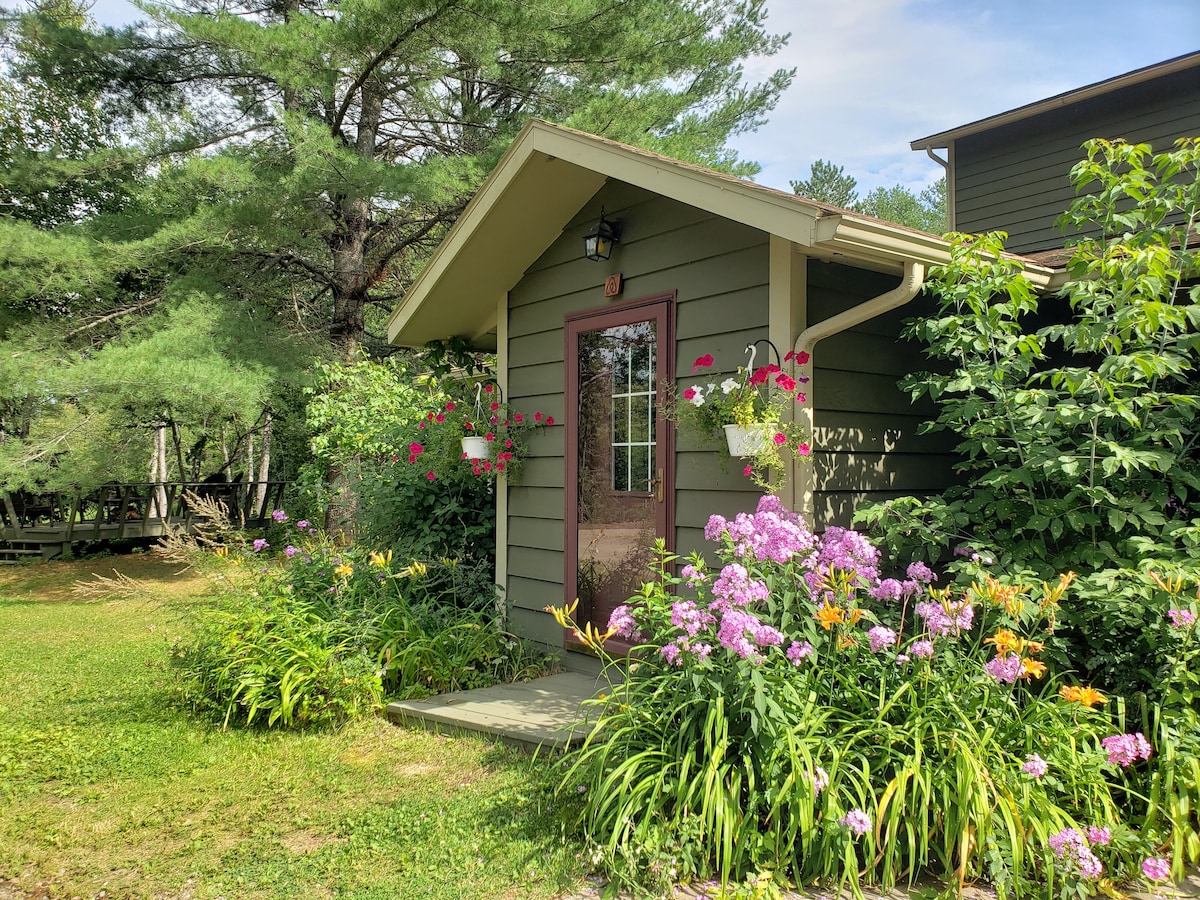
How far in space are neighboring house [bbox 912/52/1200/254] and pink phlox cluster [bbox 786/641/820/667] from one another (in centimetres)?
627

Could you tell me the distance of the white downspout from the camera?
11.5ft

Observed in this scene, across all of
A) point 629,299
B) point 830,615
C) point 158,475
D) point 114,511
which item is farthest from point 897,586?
point 158,475

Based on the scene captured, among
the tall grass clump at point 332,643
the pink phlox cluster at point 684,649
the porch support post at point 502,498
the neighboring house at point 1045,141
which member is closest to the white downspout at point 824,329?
the pink phlox cluster at point 684,649

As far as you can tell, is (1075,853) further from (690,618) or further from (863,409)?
(863,409)

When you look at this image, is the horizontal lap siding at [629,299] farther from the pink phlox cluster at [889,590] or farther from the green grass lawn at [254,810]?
the green grass lawn at [254,810]

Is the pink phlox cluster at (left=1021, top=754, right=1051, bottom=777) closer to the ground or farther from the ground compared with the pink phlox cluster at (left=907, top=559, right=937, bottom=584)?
closer to the ground

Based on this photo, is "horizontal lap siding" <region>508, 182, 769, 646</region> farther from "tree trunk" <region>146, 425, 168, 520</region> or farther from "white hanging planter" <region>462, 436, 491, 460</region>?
"tree trunk" <region>146, 425, 168, 520</region>

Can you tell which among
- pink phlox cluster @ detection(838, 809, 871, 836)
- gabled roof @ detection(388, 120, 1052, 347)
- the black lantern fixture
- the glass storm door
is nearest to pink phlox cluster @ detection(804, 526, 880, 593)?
pink phlox cluster @ detection(838, 809, 871, 836)

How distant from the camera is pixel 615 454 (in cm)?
473

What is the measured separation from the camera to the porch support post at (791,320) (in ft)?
12.4

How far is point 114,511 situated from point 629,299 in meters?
11.4

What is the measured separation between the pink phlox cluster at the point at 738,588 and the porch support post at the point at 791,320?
1.00 metres

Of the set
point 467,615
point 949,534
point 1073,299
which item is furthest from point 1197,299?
point 467,615

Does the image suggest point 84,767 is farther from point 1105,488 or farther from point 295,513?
point 295,513
